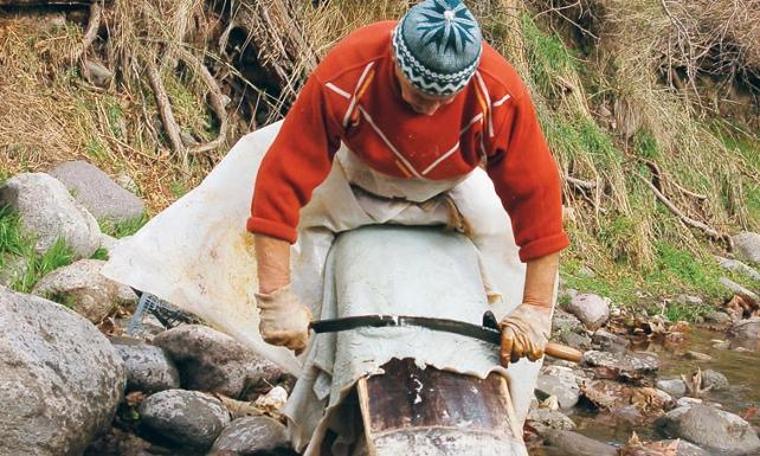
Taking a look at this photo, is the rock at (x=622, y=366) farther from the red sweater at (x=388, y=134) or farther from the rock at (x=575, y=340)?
the red sweater at (x=388, y=134)

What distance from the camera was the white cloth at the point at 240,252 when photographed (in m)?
3.16

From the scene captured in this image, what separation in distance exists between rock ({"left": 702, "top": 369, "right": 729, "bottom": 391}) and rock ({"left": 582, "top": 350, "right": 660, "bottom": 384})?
0.29 m

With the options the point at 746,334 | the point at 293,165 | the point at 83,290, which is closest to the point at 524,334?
the point at 293,165

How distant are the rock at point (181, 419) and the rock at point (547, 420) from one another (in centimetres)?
159

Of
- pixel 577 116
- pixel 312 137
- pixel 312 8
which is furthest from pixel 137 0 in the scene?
pixel 312 137

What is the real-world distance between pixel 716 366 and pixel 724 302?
2.41 metres

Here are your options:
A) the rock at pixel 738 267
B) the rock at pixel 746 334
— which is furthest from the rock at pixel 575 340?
the rock at pixel 738 267

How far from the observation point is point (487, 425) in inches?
100

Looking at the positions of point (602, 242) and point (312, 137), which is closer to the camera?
point (312, 137)

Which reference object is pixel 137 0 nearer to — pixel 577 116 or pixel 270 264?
pixel 577 116

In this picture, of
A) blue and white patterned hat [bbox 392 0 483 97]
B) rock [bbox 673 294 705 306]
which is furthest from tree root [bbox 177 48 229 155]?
blue and white patterned hat [bbox 392 0 483 97]

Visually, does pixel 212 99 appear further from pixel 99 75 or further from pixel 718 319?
pixel 718 319

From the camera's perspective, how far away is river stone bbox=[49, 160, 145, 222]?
6.16 metres

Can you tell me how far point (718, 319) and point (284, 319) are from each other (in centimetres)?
659
